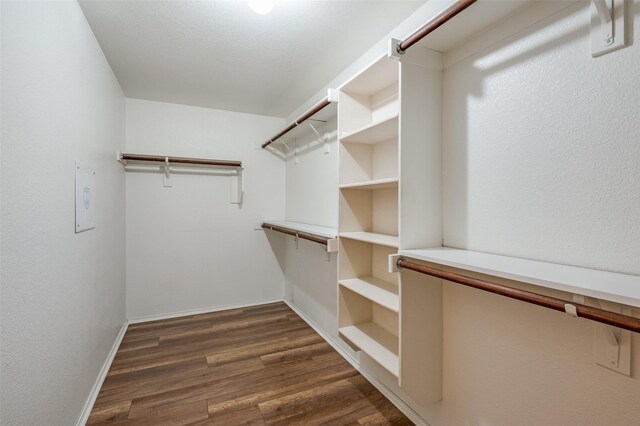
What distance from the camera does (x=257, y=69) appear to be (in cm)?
249

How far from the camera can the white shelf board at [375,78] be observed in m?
1.55

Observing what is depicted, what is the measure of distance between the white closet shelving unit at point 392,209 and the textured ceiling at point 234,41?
0.40m

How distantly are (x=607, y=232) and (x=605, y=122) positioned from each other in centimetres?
35

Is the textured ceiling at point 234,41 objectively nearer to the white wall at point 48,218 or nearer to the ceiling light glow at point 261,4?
the ceiling light glow at point 261,4

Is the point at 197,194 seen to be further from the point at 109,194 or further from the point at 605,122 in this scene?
the point at 605,122

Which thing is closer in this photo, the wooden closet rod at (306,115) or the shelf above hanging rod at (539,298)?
the shelf above hanging rod at (539,298)

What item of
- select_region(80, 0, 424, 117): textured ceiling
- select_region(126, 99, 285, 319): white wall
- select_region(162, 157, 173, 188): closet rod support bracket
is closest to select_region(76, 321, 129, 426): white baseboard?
select_region(126, 99, 285, 319): white wall

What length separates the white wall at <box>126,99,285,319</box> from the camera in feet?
10.6

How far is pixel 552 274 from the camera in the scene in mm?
909

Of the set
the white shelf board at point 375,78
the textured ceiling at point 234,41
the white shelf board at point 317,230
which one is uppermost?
the textured ceiling at point 234,41

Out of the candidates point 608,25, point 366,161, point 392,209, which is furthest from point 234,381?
point 608,25

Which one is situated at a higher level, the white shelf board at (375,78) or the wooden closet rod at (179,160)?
the white shelf board at (375,78)

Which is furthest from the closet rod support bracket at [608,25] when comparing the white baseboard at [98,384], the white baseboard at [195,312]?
the white baseboard at [195,312]

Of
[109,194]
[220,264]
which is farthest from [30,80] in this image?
[220,264]
